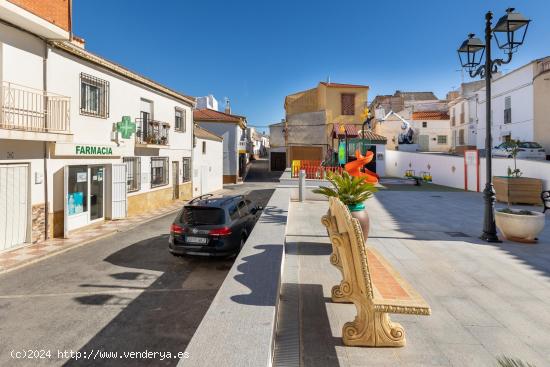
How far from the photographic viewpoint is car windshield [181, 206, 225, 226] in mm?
7797

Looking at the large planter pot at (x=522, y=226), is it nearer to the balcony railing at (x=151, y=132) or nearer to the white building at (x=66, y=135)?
the white building at (x=66, y=135)

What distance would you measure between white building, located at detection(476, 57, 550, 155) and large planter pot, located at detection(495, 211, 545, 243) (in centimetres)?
2119

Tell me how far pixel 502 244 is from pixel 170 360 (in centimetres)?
798

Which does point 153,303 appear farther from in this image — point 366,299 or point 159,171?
point 159,171

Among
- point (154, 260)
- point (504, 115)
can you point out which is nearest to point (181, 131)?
point (154, 260)

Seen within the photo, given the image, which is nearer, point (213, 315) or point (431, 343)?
point (213, 315)

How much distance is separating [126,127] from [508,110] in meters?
30.3

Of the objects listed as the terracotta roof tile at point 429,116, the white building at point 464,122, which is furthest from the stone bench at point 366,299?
the terracotta roof tile at point 429,116

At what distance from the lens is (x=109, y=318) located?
5.46 m

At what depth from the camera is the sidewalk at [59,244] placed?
8.64 metres

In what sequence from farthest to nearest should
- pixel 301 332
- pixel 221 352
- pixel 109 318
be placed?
pixel 109 318
pixel 301 332
pixel 221 352

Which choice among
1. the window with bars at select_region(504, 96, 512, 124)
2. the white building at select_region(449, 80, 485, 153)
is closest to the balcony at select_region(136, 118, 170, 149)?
the window with bars at select_region(504, 96, 512, 124)

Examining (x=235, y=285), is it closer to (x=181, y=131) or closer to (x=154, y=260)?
(x=154, y=260)

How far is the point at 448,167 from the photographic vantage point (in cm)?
2423
